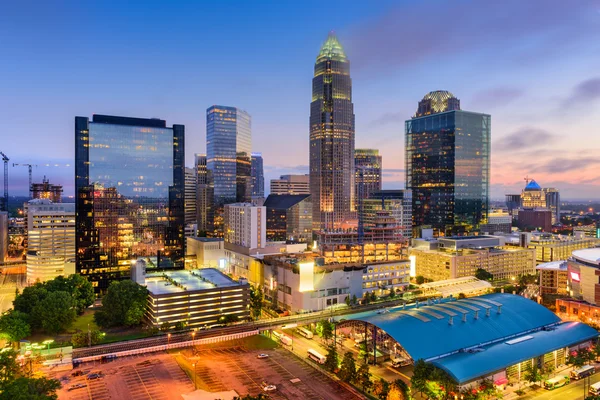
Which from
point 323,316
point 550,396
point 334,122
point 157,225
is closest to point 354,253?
point 323,316

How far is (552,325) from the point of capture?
72.9 metres

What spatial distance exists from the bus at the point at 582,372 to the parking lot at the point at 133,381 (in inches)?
2078

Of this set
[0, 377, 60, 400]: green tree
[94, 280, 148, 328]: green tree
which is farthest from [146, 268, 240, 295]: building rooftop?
[0, 377, 60, 400]: green tree

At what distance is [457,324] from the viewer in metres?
→ 66.4

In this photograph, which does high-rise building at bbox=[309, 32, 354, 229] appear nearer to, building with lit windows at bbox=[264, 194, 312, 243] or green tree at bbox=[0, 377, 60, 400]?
building with lit windows at bbox=[264, 194, 312, 243]

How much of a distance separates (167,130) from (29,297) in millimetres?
57978

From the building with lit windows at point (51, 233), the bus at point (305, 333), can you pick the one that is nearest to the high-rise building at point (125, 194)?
the building with lit windows at point (51, 233)

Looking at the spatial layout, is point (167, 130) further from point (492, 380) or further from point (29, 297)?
point (492, 380)

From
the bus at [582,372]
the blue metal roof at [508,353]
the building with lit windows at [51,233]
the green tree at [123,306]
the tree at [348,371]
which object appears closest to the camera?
the blue metal roof at [508,353]

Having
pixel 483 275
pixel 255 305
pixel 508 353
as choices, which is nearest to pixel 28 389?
pixel 255 305

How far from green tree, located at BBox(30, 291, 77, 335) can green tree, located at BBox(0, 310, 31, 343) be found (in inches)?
139

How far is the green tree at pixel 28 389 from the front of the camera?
4134cm

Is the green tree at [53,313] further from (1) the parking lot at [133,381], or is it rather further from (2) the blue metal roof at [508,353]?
(2) the blue metal roof at [508,353]

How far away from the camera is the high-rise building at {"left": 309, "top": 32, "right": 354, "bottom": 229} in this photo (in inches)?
7594
